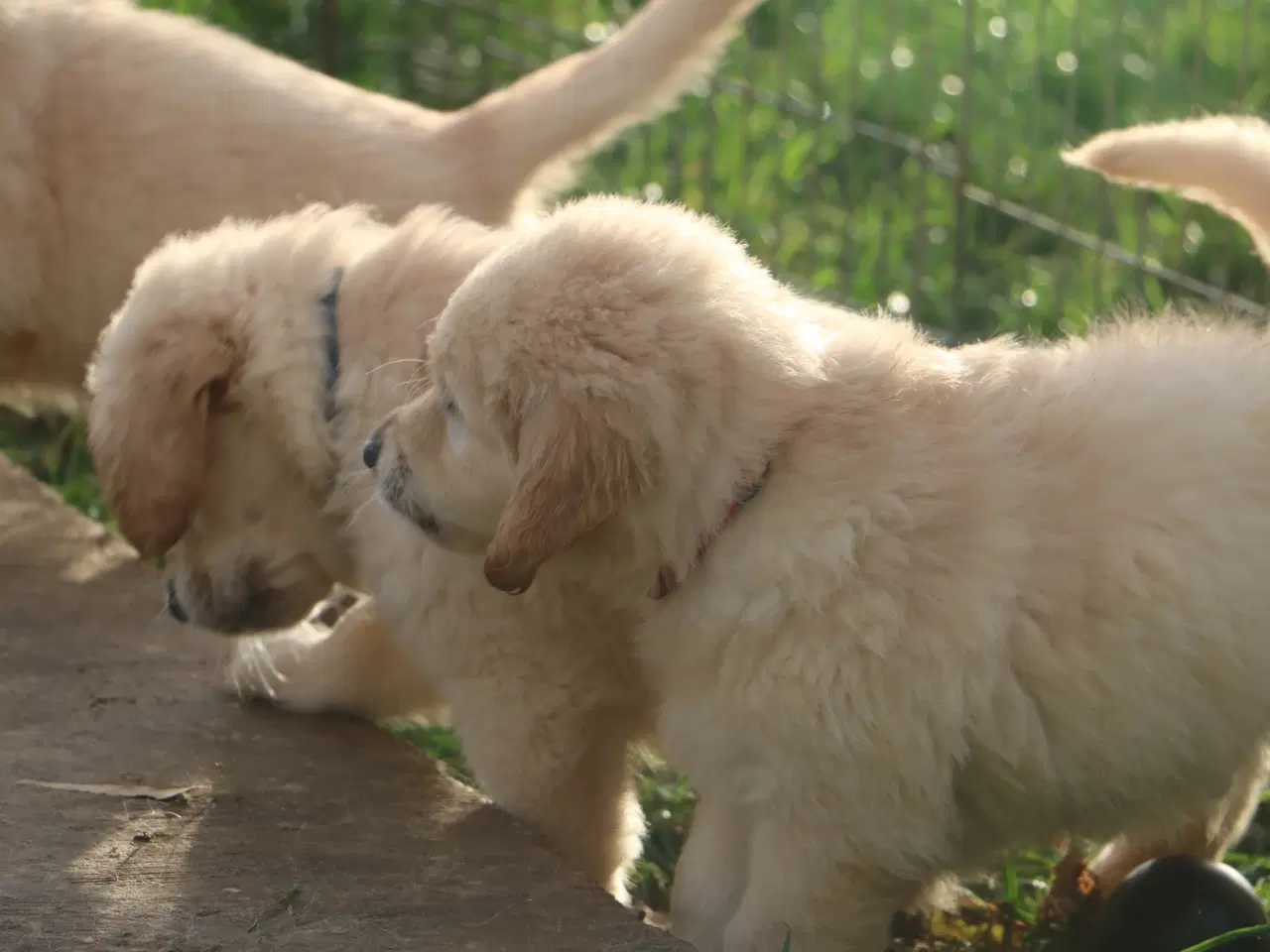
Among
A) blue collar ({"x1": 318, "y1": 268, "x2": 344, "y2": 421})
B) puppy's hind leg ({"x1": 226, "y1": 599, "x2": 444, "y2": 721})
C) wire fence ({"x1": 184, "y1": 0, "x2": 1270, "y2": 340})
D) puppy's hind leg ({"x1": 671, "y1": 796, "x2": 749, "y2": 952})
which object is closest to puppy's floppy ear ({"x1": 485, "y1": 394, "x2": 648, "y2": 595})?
puppy's hind leg ({"x1": 671, "y1": 796, "x2": 749, "y2": 952})

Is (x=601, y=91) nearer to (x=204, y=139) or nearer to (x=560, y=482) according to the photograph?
(x=204, y=139)

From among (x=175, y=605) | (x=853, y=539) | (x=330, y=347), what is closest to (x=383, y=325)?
(x=330, y=347)

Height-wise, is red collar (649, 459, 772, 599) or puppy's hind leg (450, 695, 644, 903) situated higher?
red collar (649, 459, 772, 599)

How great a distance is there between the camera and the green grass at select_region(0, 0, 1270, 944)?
5.18 meters

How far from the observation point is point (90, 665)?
10.8 ft

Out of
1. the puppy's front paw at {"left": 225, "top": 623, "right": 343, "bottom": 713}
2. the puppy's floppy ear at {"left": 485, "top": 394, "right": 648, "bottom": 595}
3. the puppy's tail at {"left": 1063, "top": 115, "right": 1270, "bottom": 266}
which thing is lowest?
the puppy's front paw at {"left": 225, "top": 623, "right": 343, "bottom": 713}

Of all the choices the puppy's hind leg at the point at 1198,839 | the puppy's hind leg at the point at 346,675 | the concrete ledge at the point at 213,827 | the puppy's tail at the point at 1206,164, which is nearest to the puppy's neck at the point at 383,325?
the puppy's hind leg at the point at 346,675

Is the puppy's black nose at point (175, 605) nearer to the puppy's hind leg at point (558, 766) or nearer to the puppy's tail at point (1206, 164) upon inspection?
the puppy's hind leg at point (558, 766)

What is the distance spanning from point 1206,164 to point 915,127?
11.4 ft

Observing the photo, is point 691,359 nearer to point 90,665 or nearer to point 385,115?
point 90,665

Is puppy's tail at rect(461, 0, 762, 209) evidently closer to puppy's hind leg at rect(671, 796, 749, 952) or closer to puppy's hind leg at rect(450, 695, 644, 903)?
puppy's hind leg at rect(450, 695, 644, 903)

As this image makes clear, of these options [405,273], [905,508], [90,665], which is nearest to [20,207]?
[90,665]

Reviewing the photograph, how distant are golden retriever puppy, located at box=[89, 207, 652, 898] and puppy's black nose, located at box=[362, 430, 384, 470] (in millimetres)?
187

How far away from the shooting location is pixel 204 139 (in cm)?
388
